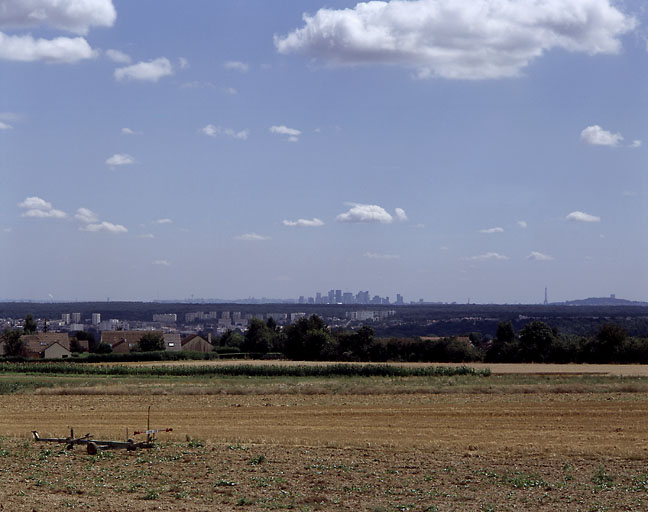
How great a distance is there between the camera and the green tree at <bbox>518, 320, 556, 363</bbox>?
88.5 meters

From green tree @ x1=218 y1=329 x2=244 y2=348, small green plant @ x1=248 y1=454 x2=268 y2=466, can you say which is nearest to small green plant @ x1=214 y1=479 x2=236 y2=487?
small green plant @ x1=248 y1=454 x2=268 y2=466

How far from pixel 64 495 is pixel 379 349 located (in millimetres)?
80633

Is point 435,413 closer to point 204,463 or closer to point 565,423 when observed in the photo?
→ point 565,423

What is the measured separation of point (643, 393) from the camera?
45.4m

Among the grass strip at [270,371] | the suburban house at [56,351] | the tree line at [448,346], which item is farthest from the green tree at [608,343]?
the suburban house at [56,351]

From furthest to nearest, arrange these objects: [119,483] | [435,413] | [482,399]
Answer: [482,399], [435,413], [119,483]

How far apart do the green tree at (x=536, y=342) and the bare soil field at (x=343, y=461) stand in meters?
52.8

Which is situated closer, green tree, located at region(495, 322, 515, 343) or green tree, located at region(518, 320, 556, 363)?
green tree, located at region(518, 320, 556, 363)

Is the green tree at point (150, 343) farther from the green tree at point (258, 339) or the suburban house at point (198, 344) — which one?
the green tree at point (258, 339)

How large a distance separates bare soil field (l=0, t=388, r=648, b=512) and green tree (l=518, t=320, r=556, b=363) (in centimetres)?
5276

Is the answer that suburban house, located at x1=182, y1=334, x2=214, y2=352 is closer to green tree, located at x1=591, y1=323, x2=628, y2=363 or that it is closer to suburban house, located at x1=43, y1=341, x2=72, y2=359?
suburban house, located at x1=43, y1=341, x2=72, y2=359

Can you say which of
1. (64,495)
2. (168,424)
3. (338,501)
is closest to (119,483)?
(64,495)

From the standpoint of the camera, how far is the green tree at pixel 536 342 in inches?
3484

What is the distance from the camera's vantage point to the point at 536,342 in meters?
89.7
